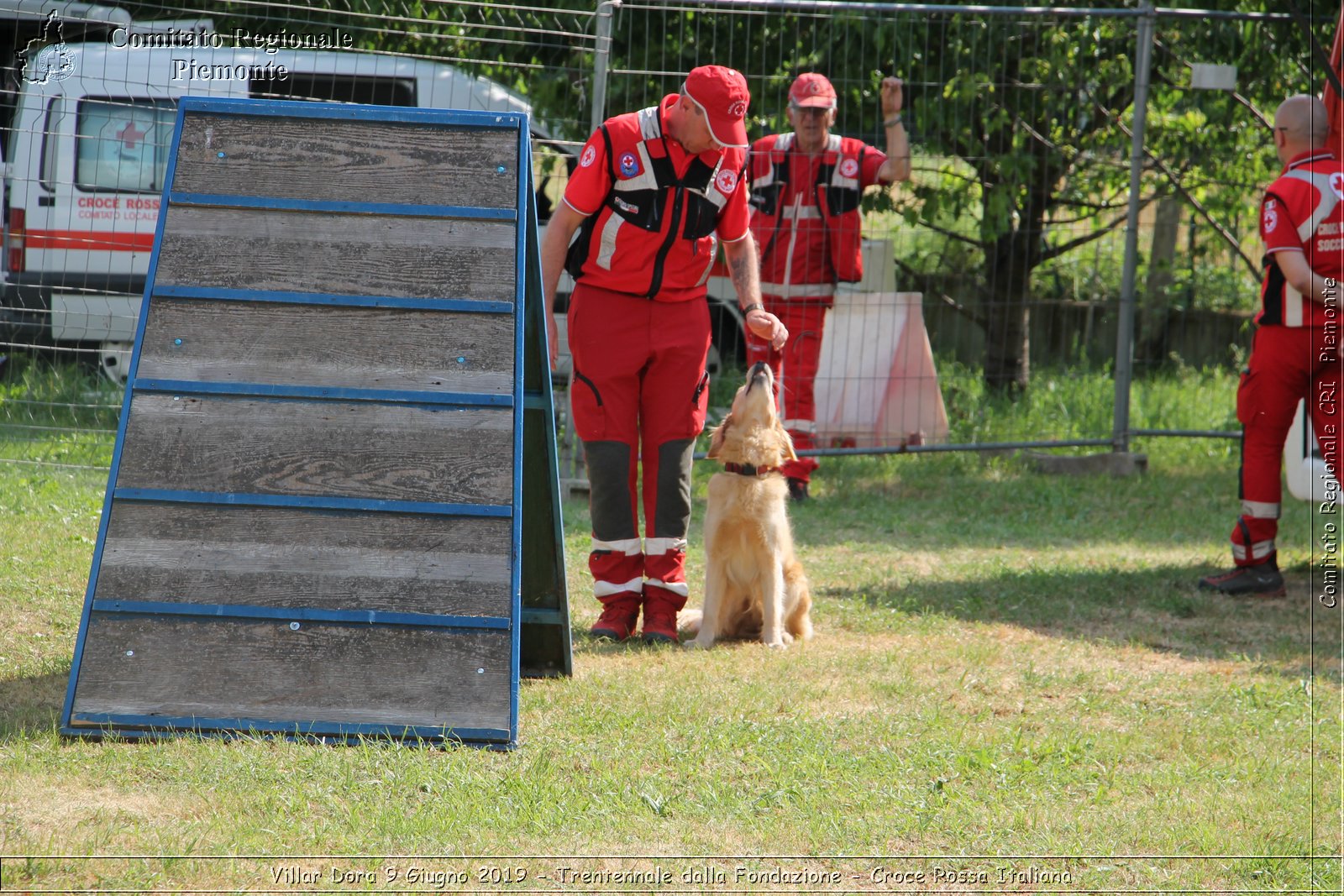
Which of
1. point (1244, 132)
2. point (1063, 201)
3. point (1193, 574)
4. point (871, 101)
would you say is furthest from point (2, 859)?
point (1244, 132)

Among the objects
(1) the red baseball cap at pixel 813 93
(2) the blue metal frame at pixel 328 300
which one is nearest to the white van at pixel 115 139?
(1) the red baseball cap at pixel 813 93

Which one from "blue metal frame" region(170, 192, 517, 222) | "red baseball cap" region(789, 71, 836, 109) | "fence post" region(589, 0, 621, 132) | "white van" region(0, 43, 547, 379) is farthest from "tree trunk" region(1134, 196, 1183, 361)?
"blue metal frame" region(170, 192, 517, 222)

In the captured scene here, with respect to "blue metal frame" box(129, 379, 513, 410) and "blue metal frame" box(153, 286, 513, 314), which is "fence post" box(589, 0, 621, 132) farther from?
"blue metal frame" box(129, 379, 513, 410)

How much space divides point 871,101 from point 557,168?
9.31 ft

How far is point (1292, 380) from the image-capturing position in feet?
21.1

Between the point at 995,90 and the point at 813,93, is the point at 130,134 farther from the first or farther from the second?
the point at 995,90

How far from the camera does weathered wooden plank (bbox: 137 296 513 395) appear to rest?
3.88 metres

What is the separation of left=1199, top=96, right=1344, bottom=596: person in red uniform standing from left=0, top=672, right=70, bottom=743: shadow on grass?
5529mm

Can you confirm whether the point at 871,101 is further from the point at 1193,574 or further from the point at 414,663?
the point at 414,663

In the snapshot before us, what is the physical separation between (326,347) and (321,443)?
1.04ft

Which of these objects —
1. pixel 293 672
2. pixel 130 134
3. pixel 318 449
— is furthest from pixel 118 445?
pixel 130 134

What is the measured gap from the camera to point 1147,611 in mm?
6242

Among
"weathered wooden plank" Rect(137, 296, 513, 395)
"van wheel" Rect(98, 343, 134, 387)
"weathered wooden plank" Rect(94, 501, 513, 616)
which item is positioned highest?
"weathered wooden plank" Rect(137, 296, 513, 395)

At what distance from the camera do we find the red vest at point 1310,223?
627 centimetres
